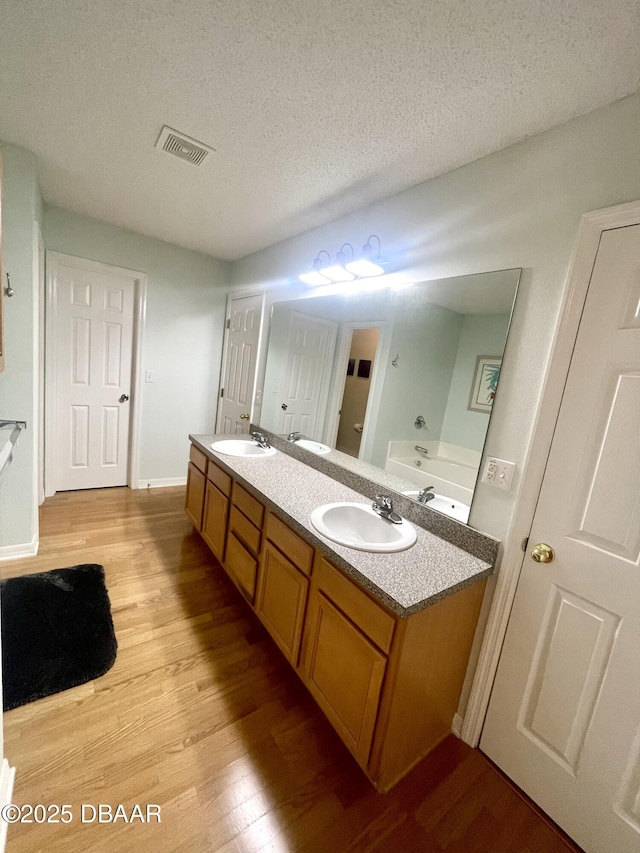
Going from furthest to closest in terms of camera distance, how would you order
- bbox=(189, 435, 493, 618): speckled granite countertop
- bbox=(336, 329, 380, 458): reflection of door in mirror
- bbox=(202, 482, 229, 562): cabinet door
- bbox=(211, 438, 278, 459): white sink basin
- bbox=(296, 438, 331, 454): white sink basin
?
bbox=(211, 438, 278, 459): white sink basin
bbox=(296, 438, 331, 454): white sink basin
bbox=(202, 482, 229, 562): cabinet door
bbox=(336, 329, 380, 458): reflection of door in mirror
bbox=(189, 435, 493, 618): speckled granite countertop

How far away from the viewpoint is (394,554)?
123cm

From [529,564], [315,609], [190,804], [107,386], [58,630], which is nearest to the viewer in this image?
[190,804]

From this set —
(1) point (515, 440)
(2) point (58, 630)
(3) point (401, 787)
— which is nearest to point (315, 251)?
(1) point (515, 440)

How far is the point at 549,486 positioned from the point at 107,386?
3401 millimetres

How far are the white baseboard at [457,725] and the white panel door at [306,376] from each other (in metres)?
1.52

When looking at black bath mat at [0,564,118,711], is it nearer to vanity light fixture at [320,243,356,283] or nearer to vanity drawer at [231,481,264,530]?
vanity drawer at [231,481,264,530]

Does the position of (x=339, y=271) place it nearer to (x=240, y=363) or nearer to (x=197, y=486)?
(x=240, y=363)

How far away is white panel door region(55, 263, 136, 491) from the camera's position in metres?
2.86

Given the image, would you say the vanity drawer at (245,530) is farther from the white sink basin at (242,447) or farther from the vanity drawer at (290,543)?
the white sink basin at (242,447)

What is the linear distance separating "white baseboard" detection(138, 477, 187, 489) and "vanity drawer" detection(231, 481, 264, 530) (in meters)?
1.94

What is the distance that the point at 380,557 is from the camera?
119 cm

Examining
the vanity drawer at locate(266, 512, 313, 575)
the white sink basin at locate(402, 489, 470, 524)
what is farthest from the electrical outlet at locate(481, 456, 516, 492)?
the vanity drawer at locate(266, 512, 313, 575)

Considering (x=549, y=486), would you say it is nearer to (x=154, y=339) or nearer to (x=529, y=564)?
(x=529, y=564)

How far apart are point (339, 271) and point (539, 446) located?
1.42 metres
